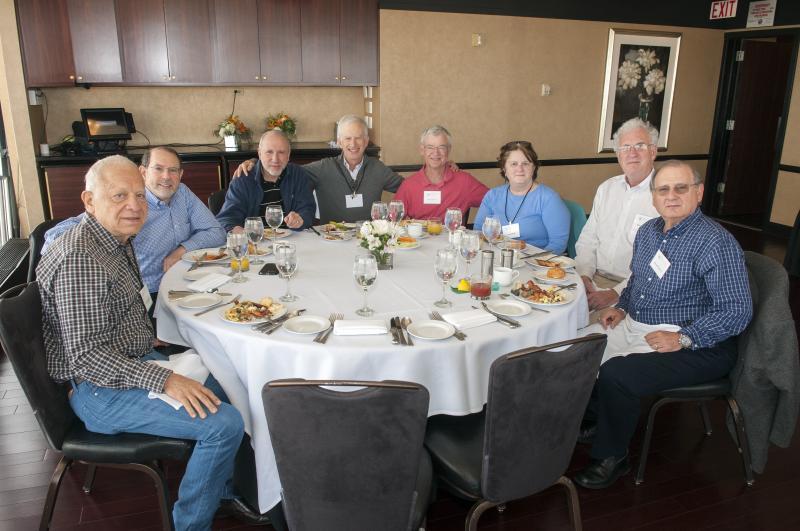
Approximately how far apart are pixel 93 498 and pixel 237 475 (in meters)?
0.67

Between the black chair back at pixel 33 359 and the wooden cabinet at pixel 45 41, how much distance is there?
4439 millimetres

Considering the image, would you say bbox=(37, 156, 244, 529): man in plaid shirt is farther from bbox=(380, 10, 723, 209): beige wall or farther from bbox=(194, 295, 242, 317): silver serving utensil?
bbox=(380, 10, 723, 209): beige wall

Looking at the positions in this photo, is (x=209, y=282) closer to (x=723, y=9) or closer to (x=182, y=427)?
(x=182, y=427)

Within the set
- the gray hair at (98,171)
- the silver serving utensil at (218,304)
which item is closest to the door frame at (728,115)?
the silver serving utensil at (218,304)

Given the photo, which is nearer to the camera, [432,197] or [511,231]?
[511,231]

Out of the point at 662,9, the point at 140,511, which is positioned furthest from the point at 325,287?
the point at 662,9

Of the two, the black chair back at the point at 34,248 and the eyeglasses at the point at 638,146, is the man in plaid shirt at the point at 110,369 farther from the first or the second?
the eyeglasses at the point at 638,146

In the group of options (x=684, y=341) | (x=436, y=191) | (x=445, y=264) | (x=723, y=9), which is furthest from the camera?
(x=723, y=9)

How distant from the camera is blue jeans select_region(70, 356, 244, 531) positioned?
6.39 ft

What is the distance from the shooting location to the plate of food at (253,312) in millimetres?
2129

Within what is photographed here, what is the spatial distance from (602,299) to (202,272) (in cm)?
195

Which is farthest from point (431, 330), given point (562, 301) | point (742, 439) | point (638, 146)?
point (638, 146)

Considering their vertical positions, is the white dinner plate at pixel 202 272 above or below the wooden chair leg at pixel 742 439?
above

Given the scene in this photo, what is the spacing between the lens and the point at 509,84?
7.15 m
